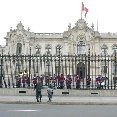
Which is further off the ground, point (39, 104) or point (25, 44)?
point (25, 44)

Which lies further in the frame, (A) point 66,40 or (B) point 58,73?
(A) point 66,40

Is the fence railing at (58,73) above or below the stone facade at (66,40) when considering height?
below

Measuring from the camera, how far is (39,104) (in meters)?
21.5

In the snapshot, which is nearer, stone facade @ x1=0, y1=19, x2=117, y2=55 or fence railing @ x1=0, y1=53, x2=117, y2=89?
fence railing @ x1=0, y1=53, x2=117, y2=89

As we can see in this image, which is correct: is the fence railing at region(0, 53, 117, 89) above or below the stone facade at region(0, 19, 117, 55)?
below

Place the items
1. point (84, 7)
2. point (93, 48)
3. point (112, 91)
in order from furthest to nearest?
point (93, 48)
point (84, 7)
point (112, 91)

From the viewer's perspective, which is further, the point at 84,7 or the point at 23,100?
the point at 84,7

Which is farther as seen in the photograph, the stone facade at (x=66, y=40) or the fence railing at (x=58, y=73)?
the stone facade at (x=66, y=40)

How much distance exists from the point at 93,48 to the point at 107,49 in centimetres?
256

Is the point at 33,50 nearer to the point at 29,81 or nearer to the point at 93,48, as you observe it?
the point at 93,48

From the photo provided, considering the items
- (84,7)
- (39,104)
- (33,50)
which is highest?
(84,7)

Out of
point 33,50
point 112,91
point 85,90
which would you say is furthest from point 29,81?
point 33,50

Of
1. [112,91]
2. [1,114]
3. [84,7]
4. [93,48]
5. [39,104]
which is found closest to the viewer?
[1,114]

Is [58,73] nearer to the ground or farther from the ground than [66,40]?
nearer to the ground
